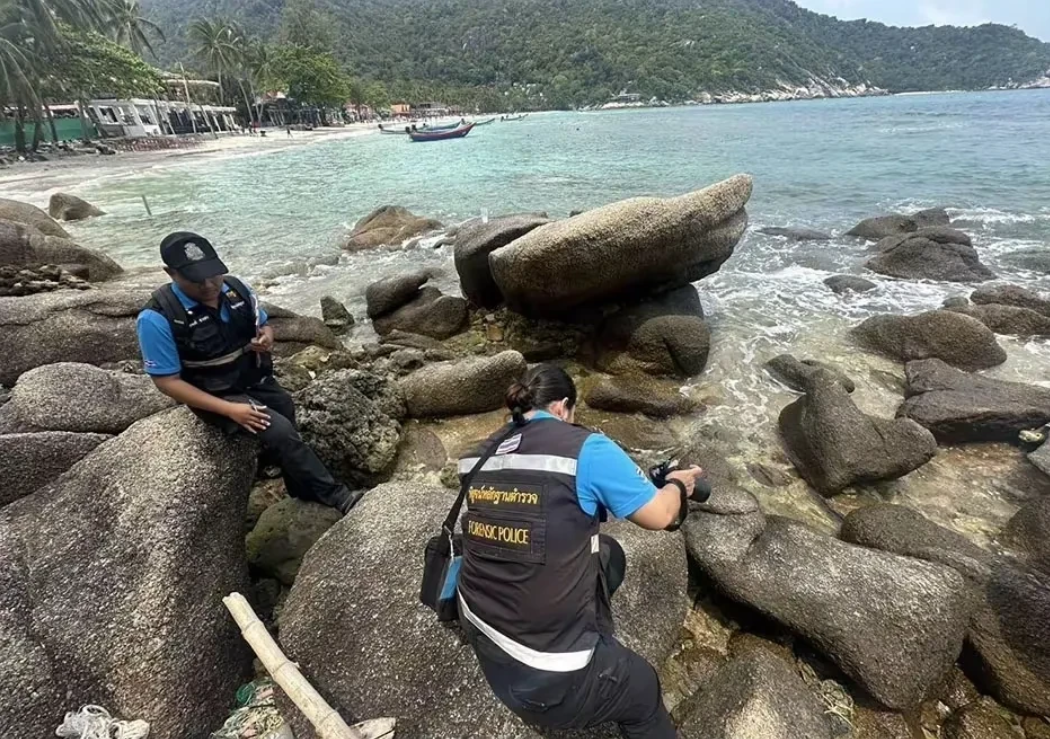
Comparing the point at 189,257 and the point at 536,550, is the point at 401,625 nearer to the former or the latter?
the point at 536,550

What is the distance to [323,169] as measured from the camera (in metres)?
36.6

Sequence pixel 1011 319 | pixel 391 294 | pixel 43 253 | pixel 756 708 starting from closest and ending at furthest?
pixel 756 708, pixel 1011 319, pixel 391 294, pixel 43 253

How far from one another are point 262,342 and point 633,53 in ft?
622

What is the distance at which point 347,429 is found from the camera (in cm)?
562

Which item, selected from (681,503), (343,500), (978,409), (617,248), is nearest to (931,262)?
(978,409)

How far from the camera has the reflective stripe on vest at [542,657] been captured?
2.35 meters

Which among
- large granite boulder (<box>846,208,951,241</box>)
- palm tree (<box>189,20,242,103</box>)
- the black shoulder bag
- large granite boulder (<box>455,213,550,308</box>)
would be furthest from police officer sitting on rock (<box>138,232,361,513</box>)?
palm tree (<box>189,20,242,103</box>)

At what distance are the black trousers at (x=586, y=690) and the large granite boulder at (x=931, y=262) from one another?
42.6 feet

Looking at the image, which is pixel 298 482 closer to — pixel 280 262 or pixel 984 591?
pixel 984 591

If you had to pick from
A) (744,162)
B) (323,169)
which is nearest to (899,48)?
(744,162)

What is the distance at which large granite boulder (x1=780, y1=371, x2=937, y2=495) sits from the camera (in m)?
5.52

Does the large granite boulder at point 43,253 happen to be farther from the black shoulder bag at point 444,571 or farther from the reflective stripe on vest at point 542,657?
the reflective stripe on vest at point 542,657

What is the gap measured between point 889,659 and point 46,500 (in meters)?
5.86

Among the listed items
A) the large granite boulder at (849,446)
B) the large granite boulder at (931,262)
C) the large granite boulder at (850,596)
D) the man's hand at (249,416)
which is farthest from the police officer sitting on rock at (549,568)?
the large granite boulder at (931,262)
